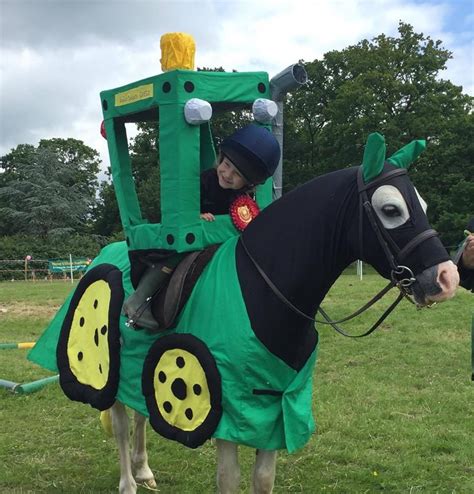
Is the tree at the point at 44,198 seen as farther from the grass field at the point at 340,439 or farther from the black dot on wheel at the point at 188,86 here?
the black dot on wheel at the point at 188,86

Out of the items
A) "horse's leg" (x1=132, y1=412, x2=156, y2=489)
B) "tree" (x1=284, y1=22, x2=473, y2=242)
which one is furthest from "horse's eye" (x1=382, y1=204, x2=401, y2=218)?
"tree" (x1=284, y1=22, x2=473, y2=242)

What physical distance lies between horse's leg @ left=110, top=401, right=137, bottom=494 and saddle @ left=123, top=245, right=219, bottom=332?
4.05ft

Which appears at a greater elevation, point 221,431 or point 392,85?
point 392,85

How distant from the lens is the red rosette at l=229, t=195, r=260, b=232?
3490 millimetres

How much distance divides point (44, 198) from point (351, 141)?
80.3 feet

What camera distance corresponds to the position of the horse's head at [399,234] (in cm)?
255

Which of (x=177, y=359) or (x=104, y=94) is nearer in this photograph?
(x=177, y=359)

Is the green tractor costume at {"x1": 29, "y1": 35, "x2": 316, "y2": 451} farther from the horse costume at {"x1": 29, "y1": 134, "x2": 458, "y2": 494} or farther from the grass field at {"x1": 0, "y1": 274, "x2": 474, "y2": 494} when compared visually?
the grass field at {"x1": 0, "y1": 274, "x2": 474, "y2": 494}

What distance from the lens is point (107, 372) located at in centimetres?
369

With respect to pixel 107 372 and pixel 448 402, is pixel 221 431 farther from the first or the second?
pixel 448 402

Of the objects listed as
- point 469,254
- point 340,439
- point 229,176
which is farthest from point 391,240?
point 340,439

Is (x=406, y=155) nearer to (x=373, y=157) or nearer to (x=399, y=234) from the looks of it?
(x=373, y=157)

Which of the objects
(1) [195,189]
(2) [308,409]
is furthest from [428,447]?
(1) [195,189]

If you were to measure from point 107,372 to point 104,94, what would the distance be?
179 centimetres
